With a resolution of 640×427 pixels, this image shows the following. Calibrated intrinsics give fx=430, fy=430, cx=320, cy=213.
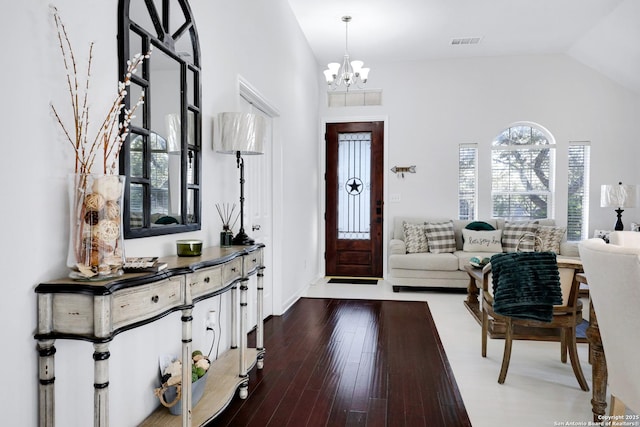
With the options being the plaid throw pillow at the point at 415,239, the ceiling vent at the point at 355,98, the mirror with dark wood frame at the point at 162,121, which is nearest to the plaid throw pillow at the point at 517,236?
the plaid throw pillow at the point at 415,239

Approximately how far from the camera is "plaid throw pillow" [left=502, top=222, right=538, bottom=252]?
5586mm

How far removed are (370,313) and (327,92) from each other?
3632 mm

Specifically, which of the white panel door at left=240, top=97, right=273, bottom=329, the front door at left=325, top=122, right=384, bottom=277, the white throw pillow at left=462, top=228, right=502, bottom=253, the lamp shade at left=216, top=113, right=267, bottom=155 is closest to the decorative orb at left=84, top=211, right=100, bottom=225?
the lamp shade at left=216, top=113, right=267, bottom=155

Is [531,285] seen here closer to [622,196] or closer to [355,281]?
[622,196]

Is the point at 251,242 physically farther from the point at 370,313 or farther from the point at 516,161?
the point at 516,161

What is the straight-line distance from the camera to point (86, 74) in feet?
5.34

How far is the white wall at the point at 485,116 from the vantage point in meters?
6.04

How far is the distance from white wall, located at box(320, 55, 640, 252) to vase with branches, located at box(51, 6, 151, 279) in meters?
5.19

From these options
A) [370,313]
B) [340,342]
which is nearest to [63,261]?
[340,342]

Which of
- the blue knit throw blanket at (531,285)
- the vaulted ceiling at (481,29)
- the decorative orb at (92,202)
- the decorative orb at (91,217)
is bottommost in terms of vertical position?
the blue knit throw blanket at (531,285)

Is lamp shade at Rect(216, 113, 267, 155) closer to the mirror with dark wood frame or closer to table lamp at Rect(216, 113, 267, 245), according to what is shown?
table lamp at Rect(216, 113, 267, 245)

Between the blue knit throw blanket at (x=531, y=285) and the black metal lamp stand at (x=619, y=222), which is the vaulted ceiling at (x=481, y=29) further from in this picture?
the blue knit throw blanket at (x=531, y=285)

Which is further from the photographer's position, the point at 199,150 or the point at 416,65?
the point at 416,65

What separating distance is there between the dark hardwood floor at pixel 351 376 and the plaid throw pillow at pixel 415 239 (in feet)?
5.15
